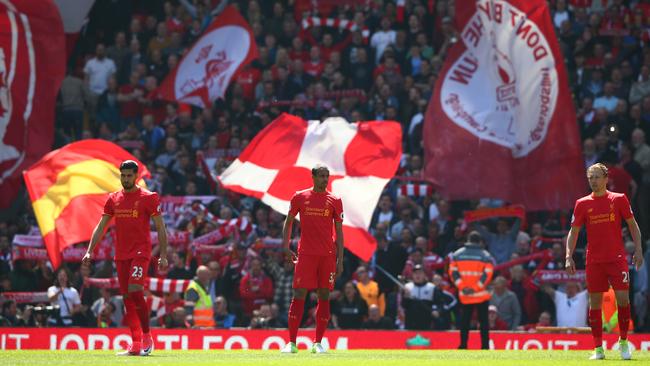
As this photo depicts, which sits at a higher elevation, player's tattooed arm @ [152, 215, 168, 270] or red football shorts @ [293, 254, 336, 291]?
player's tattooed arm @ [152, 215, 168, 270]

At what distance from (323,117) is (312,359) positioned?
45.8 feet

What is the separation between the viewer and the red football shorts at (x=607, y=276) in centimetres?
1664

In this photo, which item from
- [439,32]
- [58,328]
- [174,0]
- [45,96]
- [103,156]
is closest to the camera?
[58,328]

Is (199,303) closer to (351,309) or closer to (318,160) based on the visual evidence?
(351,309)

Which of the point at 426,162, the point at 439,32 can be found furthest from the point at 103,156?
the point at 439,32

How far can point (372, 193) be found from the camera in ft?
80.7

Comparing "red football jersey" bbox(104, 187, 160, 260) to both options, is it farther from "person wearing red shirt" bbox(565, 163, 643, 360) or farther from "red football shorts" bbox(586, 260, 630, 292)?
"red football shorts" bbox(586, 260, 630, 292)

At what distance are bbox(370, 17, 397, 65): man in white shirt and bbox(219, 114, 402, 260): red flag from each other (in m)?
4.85

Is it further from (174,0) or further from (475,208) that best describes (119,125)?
(475,208)

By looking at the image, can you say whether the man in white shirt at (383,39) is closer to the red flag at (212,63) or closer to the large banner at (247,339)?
the red flag at (212,63)

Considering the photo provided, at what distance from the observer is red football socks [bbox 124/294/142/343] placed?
16922 millimetres

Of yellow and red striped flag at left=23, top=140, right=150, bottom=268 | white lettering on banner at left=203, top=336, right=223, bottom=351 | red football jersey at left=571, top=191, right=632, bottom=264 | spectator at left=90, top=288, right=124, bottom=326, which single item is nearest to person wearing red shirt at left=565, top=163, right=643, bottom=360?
red football jersey at left=571, top=191, right=632, bottom=264

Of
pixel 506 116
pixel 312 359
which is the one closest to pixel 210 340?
pixel 506 116

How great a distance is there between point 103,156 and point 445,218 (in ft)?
20.8
